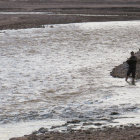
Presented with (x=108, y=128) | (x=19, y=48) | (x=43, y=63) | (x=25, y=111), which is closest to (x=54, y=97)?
(x=25, y=111)

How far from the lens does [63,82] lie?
23.4 meters

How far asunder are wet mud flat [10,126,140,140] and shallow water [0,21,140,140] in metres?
1.21

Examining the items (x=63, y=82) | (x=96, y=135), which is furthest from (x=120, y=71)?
(x=96, y=135)

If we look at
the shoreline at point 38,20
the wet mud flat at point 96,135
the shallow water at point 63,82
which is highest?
the shoreline at point 38,20

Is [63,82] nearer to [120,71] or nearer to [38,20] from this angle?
[120,71]

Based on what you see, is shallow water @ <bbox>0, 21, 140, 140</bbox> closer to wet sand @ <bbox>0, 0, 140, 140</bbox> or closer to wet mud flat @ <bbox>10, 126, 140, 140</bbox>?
wet mud flat @ <bbox>10, 126, 140, 140</bbox>

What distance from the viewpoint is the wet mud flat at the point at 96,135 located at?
43.0 ft

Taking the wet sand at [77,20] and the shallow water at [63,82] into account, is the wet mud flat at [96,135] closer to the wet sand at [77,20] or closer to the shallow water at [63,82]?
the wet sand at [77,20]

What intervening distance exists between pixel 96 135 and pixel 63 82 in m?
10.0

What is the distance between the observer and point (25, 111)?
17.5m

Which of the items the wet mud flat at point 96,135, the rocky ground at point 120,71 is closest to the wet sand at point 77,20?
the wet mud flat at point 96,135

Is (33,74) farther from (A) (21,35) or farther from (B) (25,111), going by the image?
(A) (21,35)

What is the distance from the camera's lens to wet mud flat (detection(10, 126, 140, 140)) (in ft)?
43.0

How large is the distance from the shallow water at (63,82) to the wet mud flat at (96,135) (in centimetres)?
121
